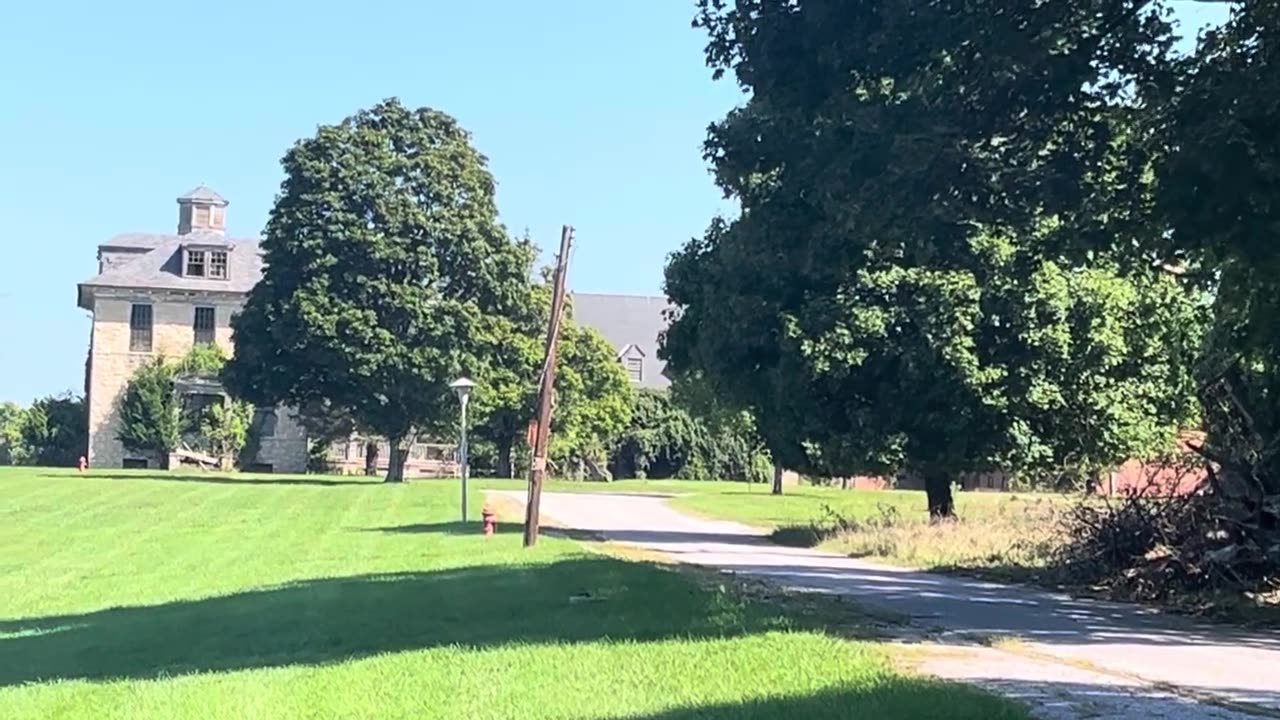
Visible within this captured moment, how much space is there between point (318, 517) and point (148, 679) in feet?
84.4

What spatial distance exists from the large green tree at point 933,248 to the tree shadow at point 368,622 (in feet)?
15.0

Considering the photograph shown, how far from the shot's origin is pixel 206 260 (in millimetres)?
80688

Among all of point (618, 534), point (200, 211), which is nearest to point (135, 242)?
point (200, 211)

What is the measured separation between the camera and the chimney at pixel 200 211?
85.3m

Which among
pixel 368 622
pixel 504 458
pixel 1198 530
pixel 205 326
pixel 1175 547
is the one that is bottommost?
pixel 368 622

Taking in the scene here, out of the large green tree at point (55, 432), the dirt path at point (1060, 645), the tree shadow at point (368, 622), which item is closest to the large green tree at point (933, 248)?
the dirt path at point (1060, 645)

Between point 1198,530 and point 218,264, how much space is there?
68.2m

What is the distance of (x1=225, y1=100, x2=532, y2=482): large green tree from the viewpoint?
5853 cm

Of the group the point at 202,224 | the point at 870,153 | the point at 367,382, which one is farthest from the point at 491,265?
the point at 870,153

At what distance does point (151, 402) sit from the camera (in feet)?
243

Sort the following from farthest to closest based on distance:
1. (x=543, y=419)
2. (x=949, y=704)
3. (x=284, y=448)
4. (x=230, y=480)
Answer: (x=284, y=448)
(x=230, y=480)
(x=543, y=419)
(x=949, y=704)

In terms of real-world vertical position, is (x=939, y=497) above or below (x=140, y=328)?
below

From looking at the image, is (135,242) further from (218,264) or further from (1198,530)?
(1198,530)

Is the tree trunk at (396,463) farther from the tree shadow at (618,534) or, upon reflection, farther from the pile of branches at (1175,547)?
the pile of branches at (1175,547)
